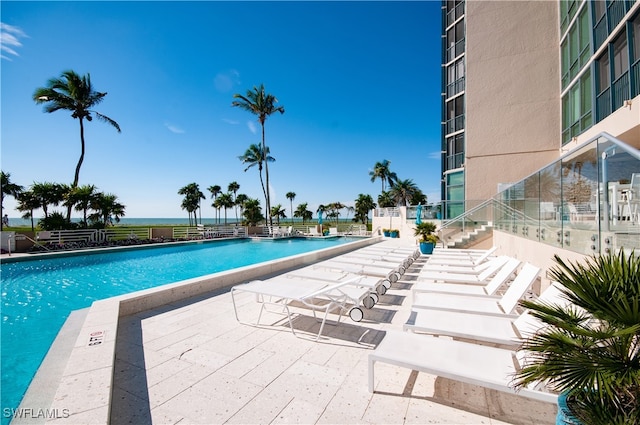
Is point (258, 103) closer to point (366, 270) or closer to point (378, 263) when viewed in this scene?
point (378, 263)

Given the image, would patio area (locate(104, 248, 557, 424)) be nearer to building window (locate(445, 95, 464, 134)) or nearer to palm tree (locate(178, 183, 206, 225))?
building window (locate(445, 95, 464, 134))

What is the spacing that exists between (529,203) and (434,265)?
2.42 m

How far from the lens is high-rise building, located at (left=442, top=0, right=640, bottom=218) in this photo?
35.7ft

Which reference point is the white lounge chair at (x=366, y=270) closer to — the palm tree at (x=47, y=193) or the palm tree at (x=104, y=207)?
the palm tree at (x=104, y=207)

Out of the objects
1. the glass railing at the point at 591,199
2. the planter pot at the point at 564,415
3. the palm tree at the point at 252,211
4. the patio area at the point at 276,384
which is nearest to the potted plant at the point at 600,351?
the planter pot at the point at 564,415

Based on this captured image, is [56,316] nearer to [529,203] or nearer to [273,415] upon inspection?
[273,415]

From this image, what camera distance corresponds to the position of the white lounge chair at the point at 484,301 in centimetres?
370

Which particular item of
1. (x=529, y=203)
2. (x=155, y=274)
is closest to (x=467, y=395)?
(x=529, y=203)

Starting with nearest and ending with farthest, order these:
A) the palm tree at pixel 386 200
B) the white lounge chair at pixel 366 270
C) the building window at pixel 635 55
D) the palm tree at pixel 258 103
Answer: the white lounge chair at pixel 366 270, the building window at pixel 635 55, the palm tree at pixel 258 103, the palm tree at pixel 386 200

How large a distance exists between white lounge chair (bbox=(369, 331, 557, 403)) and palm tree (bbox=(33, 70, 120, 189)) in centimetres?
2146

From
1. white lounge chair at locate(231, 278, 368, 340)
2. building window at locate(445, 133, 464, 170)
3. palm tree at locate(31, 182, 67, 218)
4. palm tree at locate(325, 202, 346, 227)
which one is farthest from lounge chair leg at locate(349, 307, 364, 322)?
palm tree at locate(325, 202, 346, 227)

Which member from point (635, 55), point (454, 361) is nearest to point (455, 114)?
point (635, 55)

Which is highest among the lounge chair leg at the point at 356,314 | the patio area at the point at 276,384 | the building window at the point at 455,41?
the building window at the point at 455,41

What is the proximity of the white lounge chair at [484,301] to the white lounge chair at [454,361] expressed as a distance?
1077mm
